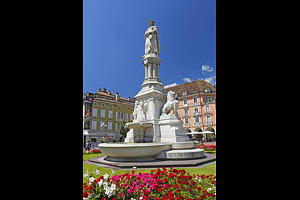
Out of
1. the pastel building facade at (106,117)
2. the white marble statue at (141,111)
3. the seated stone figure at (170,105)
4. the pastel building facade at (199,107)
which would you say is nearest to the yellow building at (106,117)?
the pastel building facade at (106,117)

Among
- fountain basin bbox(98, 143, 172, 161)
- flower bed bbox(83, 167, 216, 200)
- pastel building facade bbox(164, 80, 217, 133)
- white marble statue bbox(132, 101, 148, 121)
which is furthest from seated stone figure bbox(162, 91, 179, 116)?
pastel building facade bbox(164, 80, 217, 133)

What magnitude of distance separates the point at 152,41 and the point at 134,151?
26.0ft

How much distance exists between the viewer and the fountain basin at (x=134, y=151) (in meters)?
6.86

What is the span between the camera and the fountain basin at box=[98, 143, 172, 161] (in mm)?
6863

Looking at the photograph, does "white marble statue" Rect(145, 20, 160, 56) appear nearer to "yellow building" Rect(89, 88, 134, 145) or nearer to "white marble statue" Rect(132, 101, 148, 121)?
"white marble statue" Rect(132, 101, 148, 121)

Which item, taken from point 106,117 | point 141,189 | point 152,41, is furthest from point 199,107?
point 141,189

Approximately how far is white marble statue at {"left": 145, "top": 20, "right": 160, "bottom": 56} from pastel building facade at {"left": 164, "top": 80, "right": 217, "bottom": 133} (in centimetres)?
2242

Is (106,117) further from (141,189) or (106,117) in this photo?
(141,189)
